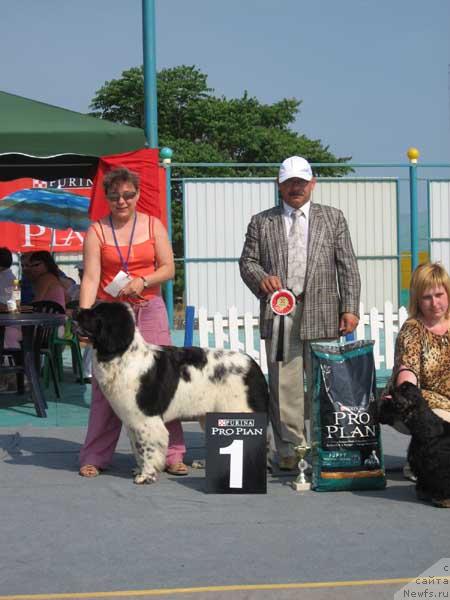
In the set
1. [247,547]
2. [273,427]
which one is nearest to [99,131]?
[273,427]

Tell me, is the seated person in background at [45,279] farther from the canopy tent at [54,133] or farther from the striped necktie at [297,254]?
the striped necktie at [297,254]

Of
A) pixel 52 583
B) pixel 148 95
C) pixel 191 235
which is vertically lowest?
pixel 52 583

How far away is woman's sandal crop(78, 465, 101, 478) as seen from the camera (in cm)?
599

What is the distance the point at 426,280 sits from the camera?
216 inches

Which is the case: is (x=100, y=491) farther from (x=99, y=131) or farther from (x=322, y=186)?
(x=322, y=186)

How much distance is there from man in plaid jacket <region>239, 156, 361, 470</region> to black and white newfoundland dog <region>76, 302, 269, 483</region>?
0.57 ft

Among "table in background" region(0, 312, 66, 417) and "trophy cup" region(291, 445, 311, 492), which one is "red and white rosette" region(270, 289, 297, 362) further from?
"table in background" region(0, 312, 66, 417)

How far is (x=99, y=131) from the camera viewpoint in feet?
26.9

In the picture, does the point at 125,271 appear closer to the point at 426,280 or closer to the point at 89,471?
the point at 89,471

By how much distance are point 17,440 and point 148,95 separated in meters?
4.99

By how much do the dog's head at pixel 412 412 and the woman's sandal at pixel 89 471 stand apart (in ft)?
6.12

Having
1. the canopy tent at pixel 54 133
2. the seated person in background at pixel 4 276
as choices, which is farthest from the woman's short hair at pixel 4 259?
the canopy tent at pixel 54 133

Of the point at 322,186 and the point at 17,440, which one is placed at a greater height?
the point at 322,186

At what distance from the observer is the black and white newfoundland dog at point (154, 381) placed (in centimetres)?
561
